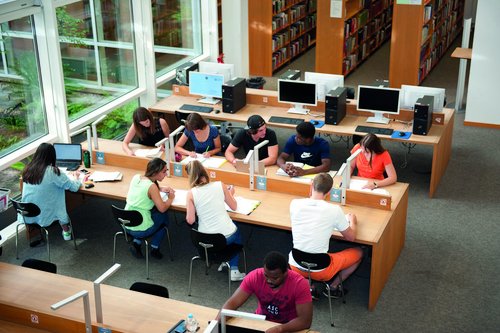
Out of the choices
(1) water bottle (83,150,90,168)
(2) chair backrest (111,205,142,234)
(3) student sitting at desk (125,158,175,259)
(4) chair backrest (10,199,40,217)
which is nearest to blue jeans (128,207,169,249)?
(3) student sitting at desk (125,158,175,259)

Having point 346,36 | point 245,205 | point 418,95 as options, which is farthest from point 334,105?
point 346,36

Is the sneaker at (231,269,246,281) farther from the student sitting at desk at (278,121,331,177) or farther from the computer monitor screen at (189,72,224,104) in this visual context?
the computer monitor screen at (189,72,224,104)

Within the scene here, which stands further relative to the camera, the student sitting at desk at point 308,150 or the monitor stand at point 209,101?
the monitor stand at point 209,101

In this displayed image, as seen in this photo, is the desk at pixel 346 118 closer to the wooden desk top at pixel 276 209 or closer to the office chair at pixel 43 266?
the wooden desk top at pixel 276 209

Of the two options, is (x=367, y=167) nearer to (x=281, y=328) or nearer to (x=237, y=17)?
(x=281, y=328)

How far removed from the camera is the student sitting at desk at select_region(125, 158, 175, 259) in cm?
597

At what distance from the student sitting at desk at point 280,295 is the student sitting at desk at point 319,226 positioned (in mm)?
849

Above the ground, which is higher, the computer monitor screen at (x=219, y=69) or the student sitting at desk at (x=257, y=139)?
the computer monitor screen at (x=219, y=69)

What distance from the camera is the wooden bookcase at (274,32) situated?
11425 millimetres

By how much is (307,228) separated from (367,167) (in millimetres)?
1541

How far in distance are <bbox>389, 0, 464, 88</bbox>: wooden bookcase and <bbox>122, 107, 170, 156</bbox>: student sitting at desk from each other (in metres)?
4.65

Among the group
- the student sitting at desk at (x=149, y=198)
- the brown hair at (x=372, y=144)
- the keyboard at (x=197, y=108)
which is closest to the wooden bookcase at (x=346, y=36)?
the keyboard at (x=197, y=108)

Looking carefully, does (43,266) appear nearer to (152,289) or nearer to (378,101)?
(152,289)

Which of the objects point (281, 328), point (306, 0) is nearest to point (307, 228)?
point (281, 328)
